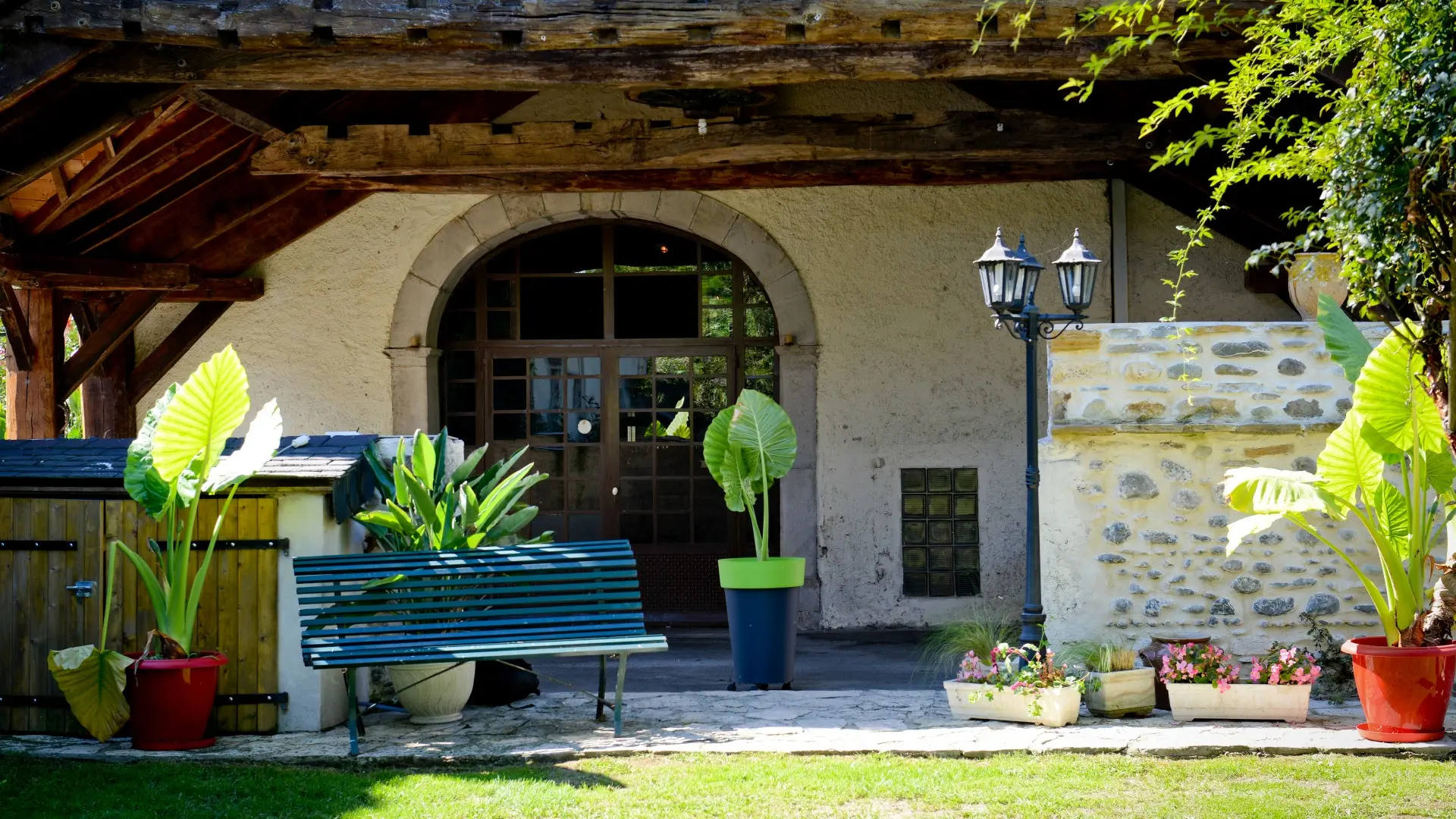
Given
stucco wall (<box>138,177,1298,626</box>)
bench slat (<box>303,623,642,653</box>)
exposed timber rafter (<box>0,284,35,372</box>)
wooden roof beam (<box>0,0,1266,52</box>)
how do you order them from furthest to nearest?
stucco wall (<box>138,177,1298,626</box>) < exposed timber rafter (<box>0,284,35,372</box>) < wooden roof beam (<box>0,0,1266,52</box>) < bench slat (<box>303,623,642,653</box>)

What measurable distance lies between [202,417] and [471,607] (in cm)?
117

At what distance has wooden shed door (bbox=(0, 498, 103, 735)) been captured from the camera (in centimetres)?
529

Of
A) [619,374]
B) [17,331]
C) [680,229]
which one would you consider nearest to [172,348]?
[17,331]

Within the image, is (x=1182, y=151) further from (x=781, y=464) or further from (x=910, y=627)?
(x=910, y=627)

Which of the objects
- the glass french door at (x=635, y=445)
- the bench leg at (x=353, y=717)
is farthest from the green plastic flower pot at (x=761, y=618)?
the glass french door at (x=635, y=445)

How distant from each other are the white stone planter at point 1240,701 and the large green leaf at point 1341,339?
3.93 ft

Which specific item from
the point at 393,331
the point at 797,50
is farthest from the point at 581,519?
the point at 797,50

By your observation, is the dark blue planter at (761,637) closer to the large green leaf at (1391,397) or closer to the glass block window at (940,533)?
the large green leaf at (1391,397)

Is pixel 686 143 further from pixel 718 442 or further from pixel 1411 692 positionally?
pixel 1411 692

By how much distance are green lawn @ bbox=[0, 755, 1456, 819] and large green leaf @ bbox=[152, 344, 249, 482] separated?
3.33ft

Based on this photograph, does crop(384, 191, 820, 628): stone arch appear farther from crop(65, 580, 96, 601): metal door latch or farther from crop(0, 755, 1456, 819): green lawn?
crop(0, 755, 1456, 819): green lawn

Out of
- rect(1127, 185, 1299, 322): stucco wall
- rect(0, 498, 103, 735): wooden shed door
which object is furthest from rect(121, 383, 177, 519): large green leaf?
rect(1127, 185, 1299, 322): stucco wall

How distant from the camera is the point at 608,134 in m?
7.61

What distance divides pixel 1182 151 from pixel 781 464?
8.72 ft
